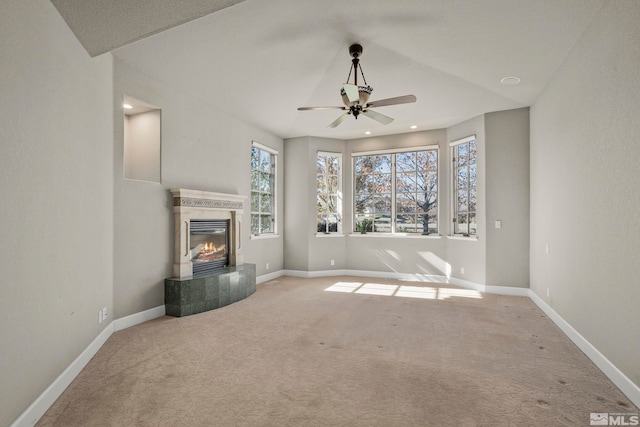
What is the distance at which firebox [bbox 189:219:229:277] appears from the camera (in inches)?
190

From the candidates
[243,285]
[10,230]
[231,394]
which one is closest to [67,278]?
[10,230]

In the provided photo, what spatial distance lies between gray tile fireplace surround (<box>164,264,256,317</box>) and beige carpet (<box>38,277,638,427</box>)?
177 millimetres

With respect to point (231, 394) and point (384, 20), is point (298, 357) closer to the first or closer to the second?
point (231, 394)

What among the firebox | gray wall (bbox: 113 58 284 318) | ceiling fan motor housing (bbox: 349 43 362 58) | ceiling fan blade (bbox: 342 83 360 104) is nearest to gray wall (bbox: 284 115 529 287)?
gray wall (bbox: 113 58 284 318)

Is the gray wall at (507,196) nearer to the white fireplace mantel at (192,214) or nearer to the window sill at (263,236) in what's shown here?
the window sill at (263,236)

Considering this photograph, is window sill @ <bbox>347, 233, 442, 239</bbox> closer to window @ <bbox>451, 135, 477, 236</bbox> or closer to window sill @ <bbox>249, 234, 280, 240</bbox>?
window @ <bbox>451, 135, 477, 236</bbox>

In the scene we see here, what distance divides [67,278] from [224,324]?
179 cm

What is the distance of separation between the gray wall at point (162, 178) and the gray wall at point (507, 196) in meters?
4.27

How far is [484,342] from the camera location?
3.42 metres

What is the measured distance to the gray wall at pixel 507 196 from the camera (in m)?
5.39

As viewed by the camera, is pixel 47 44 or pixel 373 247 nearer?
pixel 47 44

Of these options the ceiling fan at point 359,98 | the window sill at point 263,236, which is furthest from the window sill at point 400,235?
the ceiling fan at point 359,98

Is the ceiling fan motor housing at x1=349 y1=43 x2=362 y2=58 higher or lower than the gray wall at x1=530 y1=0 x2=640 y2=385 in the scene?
higher

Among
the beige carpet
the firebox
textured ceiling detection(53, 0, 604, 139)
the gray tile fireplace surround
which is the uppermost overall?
textured ceiling detection(53, 0, 604, 139)
